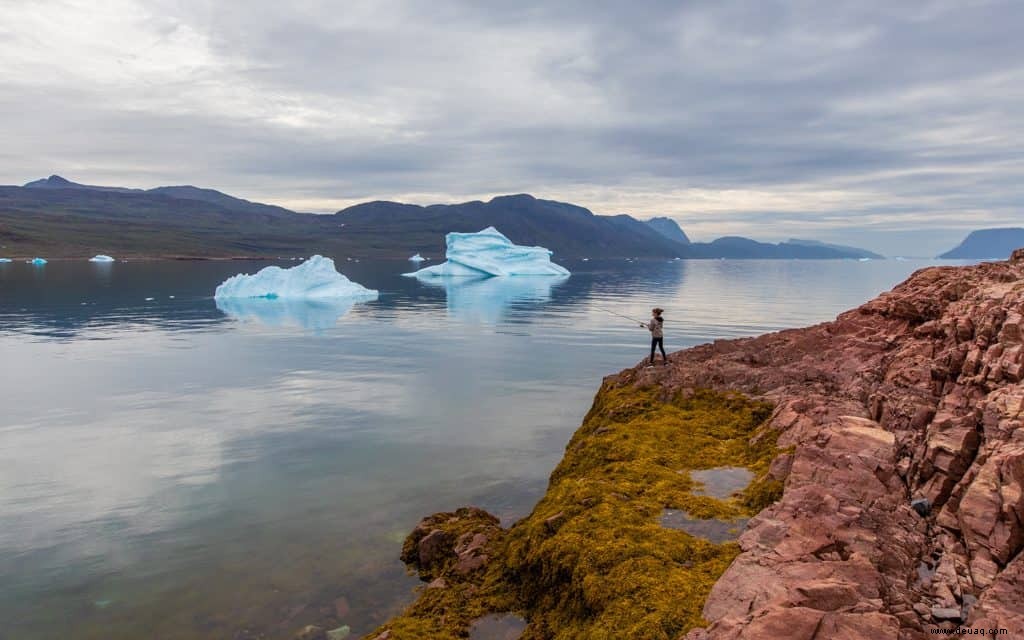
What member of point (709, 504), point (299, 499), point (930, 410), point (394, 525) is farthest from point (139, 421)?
point (930, 410)

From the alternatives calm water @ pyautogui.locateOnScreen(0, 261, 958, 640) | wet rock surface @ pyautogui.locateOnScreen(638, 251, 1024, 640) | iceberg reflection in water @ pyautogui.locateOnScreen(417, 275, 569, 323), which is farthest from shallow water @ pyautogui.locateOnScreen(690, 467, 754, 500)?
iceberg reflection in water @ pyautogui.locateOnScreen(417, 275, 569, 323)

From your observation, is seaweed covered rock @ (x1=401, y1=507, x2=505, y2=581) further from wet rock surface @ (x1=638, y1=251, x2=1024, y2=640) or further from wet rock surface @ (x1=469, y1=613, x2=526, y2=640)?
wet rock surface @ (x1=638, y1=251, x2=1024, y2=640)

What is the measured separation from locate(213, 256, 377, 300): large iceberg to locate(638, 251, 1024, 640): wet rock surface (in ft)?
245

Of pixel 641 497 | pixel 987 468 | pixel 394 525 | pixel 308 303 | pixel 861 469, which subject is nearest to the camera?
pixel 987 468

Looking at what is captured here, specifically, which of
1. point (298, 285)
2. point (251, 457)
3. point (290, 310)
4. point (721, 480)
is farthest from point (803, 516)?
point (298, 285)

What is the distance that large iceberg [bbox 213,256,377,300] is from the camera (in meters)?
78.8

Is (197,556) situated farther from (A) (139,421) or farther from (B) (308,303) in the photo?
(B) (308,303)

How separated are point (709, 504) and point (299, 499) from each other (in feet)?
39.2

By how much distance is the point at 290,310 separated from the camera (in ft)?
226

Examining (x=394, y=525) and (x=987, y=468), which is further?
(x=394, y=525)

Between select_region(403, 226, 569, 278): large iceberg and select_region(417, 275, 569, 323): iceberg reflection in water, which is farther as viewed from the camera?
select_region(403, 226, 569, 278): large iceberg

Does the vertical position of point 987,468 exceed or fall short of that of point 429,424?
it exceeds it

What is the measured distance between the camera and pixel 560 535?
35.4 feet

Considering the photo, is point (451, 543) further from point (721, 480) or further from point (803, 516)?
point (803, 516)
